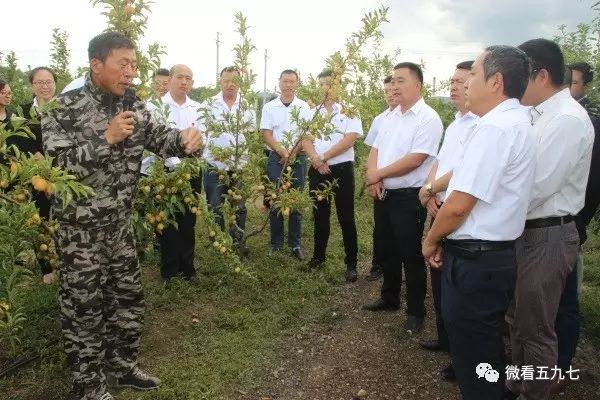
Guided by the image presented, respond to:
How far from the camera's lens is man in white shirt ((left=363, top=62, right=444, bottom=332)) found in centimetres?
413

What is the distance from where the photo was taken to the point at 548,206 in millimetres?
2818

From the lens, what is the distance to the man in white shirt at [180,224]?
499cm

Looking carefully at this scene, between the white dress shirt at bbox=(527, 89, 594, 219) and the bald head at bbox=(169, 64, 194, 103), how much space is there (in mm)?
3620

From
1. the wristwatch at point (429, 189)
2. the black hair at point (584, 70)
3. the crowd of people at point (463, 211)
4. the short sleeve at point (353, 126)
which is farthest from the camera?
the short sleeve at point (353, 126)

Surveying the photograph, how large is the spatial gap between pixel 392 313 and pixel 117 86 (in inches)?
125

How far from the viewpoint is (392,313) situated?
4.59 meters

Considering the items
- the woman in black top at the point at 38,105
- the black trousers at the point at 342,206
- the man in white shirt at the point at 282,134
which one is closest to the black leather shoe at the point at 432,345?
the black trousers at the point at 342,206

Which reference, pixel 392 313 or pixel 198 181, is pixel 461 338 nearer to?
pixel 392 313

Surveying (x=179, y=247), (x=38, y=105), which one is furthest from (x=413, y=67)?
(x=38, y=105)

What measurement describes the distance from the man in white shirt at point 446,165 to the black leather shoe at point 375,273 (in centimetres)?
163

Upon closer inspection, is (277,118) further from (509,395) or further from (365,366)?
(509,395)

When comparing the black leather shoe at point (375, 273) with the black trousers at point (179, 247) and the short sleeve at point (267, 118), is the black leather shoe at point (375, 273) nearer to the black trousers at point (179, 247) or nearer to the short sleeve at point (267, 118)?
the black trousers at point (179, 247)

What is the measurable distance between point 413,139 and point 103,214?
8.52 ft

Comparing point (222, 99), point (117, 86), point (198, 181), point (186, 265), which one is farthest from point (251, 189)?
point (117, 86)
